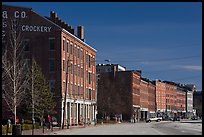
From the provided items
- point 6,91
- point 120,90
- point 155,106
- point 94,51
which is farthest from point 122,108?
point 6,91

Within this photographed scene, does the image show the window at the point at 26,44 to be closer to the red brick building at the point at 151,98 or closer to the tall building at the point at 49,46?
the tall building at the point at 49,46

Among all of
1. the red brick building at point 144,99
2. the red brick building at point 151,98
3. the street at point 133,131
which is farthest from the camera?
the red brick building at point 151,98

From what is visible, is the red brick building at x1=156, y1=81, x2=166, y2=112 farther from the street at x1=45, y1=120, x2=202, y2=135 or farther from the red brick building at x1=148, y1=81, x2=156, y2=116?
the street at x1=45, y1=120, x2=202, y2=135

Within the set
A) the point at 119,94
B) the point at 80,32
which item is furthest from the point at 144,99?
the point at 80,32

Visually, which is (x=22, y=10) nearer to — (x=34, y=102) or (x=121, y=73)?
(x=34, y=102)

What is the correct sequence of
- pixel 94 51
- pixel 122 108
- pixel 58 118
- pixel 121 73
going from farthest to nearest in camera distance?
pixel 121 73 → pixel 122 108 → pixel 94 51 → pixel 58 118

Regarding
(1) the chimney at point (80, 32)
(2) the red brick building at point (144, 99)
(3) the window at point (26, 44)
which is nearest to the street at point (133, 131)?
(3) the window at point (26, 44)

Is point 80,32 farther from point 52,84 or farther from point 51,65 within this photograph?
point 52,84

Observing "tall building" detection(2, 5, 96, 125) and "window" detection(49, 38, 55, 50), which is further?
"window" detection(49, 38, 55, 50)

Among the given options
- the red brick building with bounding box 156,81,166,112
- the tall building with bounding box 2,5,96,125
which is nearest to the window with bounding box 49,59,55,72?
the tall building with bounding box 2,5,96,125

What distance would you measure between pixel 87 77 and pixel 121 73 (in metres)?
51.8

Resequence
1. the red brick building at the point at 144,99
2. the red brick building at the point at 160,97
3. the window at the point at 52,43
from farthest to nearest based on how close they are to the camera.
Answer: the red brick building at the point at 160,97, the red brick building at the point at 144,99, the window at the point at 52,43

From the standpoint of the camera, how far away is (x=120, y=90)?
14525 cm

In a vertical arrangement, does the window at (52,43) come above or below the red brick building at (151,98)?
above
